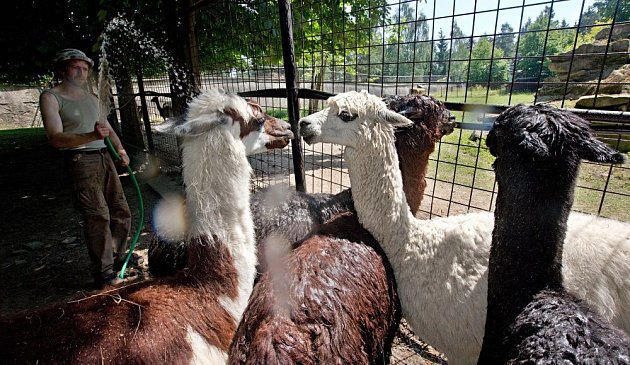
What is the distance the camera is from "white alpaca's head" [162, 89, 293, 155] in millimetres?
2207

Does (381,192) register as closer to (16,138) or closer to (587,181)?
(587,181)

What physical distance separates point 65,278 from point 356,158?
13.5ft

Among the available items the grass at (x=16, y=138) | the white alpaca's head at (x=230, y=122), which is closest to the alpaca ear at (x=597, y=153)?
the white alpaca's head at (x=230, y=122)

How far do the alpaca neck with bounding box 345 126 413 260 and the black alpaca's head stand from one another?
887 mm

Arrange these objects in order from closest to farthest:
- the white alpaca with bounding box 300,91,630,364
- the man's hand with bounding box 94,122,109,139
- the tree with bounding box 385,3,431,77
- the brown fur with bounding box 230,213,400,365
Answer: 1. the brown fur with bounding box 230,213,400,365
2. the white alpaca with bounding box 300,91,630,364
3. the tree with bounding box 385,3,431,77
4. the man's hand with bounding box 94,122,109,139

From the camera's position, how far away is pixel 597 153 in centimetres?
→ 132

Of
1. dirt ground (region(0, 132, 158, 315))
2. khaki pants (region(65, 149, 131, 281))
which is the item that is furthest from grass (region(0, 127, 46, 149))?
khaki pants (region(65, 149, 131, 281))

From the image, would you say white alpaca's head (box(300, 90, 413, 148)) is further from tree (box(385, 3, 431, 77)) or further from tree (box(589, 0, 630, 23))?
tree (box(589, 0, 630, 23))

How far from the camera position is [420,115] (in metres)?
2.97

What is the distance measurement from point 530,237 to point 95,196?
161 inches

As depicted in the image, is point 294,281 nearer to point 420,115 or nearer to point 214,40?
point 420,115

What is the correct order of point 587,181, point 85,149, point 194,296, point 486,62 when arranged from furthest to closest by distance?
point 587,181, point 486,62, point 85,149, point 194,296

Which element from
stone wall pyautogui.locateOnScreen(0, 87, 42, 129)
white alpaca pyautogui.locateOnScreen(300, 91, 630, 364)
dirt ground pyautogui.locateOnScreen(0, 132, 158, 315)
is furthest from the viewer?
stone wall pyautogui.locateOnScreen(0, 87, 42, 129)

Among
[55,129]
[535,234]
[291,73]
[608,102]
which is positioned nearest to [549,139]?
[535,234]
